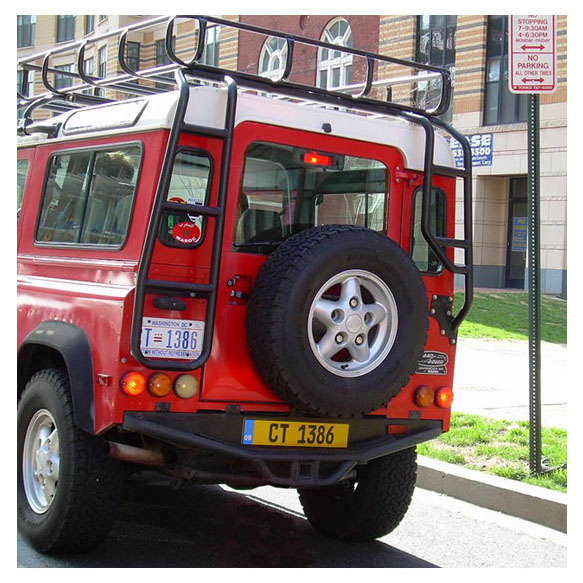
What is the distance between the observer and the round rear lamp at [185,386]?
189 inches

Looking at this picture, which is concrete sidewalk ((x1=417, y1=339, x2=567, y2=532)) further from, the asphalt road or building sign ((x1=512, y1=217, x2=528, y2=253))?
building sign ((x1=512, y1=217, x2=528, y2=253))

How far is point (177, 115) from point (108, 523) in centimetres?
212

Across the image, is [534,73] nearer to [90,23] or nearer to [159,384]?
[159,384]

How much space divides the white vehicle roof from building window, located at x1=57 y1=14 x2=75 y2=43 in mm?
35671

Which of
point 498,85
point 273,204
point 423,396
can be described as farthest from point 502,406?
point 498,85

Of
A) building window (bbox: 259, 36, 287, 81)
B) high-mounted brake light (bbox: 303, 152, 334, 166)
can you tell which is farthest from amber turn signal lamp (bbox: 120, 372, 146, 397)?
building window (bbox: 259, 36, 287, 81)

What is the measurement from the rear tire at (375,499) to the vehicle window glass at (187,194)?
1.83 meters

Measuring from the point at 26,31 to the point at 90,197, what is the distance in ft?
134

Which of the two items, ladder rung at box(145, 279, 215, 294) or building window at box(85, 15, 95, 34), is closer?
ladder rung at box(145, 279, 215, 294)

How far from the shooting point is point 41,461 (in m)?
5.21

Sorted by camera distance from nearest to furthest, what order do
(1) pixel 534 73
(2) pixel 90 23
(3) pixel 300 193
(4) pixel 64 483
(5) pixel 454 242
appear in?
(4) pixel 64 483, (3) pixel 300 193, (5) pixel 454 242, (1) pixel 534 73, (2) pixel 90 23

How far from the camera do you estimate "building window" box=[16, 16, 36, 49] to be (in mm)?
41431

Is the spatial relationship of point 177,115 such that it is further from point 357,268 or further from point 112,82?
point 112,82

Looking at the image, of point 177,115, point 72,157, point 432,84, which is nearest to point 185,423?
point 177,115
